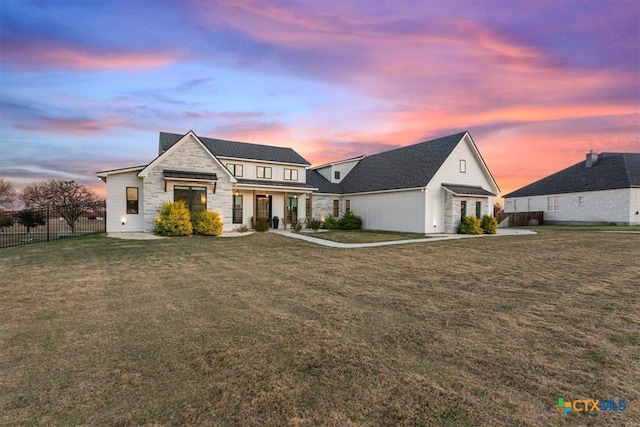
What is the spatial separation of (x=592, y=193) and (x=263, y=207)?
32.5m

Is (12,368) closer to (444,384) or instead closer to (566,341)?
(444,384)

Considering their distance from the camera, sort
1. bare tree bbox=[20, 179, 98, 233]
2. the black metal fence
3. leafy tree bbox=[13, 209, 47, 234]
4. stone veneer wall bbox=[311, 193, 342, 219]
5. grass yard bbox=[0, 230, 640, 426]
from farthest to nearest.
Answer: bare tree bbox=[20, 179, 98, 233] → stone veneer wall bbox=[311, 193, 342, 219] → leafy tree bbox=[13, 209, 47, 234] → the black metal fence → grass yard bbox=[0, 230, 640, 426]

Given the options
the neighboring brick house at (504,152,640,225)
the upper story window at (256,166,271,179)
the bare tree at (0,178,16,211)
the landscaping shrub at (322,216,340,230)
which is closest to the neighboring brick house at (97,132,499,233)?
the upper story window at (256,166,271,179)

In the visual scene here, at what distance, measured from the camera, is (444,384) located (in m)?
3.24

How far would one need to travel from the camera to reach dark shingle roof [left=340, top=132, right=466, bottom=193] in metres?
22.6

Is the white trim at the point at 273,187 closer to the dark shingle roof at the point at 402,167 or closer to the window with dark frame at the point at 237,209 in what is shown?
the window with dark frame at the point at 237,209

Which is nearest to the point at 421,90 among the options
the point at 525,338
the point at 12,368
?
the point at 525,338

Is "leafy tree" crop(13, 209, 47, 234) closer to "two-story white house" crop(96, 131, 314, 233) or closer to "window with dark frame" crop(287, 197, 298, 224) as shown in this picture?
"two-story white house" crop(96, 131, 314, 233)

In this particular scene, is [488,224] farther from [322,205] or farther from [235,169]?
[235,169]

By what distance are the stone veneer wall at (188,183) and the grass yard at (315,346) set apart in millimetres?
10171

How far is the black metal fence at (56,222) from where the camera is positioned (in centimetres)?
2033

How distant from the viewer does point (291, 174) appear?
26938 millimetres

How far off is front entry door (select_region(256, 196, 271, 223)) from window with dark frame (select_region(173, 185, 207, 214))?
5016 mm

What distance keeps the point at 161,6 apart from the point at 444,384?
565 inches
